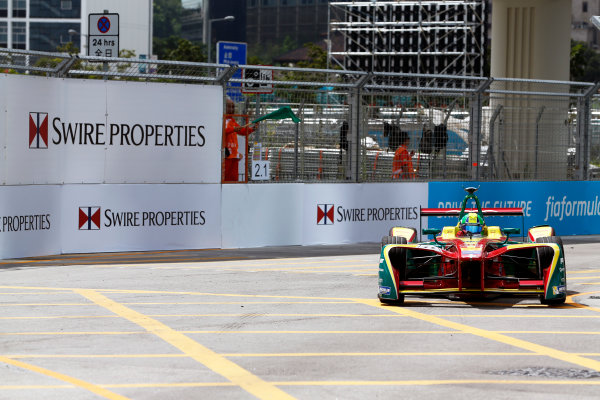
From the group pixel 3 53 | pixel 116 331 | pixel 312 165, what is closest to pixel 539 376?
pixel 116 331

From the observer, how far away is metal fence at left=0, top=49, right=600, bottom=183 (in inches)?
705

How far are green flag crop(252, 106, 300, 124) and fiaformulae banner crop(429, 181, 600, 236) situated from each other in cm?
322

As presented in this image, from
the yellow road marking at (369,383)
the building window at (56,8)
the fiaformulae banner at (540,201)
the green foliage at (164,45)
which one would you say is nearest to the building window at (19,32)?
the building window at (56,8)

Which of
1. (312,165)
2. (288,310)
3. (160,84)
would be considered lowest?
(288,310)

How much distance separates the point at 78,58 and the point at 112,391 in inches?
380

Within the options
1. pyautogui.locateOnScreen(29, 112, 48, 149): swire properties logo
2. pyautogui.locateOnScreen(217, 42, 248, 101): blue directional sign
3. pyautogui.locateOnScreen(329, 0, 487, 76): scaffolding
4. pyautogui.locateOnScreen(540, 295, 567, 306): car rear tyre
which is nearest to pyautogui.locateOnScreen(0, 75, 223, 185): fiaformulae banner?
pyautogui.locateOnScreen(29, 112, 48, 149): swire properties logo

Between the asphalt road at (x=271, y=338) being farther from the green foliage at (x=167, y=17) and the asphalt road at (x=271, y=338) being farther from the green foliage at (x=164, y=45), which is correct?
the green foliage at (x=167, y=17)

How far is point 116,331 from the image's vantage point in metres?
9.73

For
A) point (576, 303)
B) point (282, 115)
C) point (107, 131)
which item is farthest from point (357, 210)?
point (576, 303)

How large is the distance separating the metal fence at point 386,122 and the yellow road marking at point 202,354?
548 cm

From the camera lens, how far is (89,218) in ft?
54.6

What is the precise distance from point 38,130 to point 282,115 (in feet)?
13.4

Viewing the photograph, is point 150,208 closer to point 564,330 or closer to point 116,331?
point 116,331

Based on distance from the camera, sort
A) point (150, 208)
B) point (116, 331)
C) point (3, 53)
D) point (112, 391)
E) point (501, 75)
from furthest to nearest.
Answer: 1. point (501, 75)
2. point (150, 208)
3. point (3, 53)
4. point (116, 331)
5. point (112, 391)
